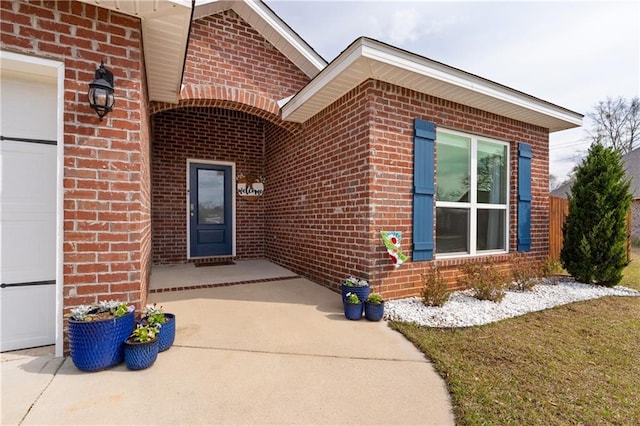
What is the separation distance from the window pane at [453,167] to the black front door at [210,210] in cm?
463

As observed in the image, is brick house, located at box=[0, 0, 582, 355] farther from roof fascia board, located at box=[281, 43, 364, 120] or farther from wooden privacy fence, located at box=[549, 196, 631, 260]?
wooden privacy fence, located at box=[549, 196, 631, 260]

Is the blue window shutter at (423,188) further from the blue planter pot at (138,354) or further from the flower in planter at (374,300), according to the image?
the blue planter pot at (138,354)

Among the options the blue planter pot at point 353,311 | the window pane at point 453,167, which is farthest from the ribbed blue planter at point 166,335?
the window pane at point 453,167

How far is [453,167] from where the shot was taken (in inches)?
175

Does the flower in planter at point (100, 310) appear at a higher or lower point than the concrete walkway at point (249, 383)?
higher

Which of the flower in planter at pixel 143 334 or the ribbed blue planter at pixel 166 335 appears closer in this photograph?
the flower in planter at pixel 143 334

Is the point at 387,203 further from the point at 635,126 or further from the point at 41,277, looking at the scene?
the point at 635,126

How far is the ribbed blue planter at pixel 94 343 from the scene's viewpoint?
2.01 metres

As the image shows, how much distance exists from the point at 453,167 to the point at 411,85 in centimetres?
144

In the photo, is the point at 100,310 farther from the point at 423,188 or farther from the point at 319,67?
the point at 319,67

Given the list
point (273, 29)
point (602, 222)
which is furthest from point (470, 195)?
point (273, 29)

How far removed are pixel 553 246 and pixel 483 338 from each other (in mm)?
4727

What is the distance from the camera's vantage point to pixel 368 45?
3.10 meters

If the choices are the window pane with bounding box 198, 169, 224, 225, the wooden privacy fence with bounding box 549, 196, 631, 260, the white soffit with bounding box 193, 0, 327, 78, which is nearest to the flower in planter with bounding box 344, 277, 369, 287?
the white soffit with bounding box 193, 0, 327, 78
